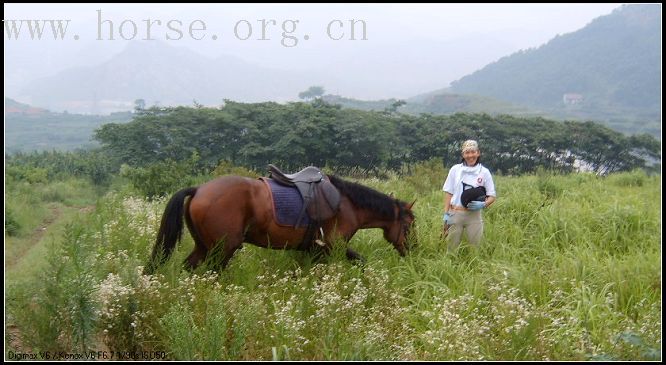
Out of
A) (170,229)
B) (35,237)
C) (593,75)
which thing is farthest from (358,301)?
(593,75)

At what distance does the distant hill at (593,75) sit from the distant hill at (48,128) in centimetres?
6393

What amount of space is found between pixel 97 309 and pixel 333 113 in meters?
19.5

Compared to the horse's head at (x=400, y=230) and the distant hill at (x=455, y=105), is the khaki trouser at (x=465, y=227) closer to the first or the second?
the horse's head at (x=400, y=230)

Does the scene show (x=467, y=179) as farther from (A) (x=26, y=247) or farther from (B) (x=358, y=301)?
(A) (x=26, y=247)

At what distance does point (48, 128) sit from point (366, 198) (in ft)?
201

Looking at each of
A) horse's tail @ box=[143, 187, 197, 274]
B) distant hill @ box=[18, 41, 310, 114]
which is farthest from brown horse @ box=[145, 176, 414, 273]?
distant hill @ box=[18, 41, 310, 114]

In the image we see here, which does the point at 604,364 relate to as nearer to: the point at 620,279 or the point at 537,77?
the point at 620,279

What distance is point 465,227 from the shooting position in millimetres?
5547

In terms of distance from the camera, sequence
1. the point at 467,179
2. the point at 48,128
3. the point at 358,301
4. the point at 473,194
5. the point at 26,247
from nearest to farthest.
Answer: the point at 358,301
the point at 473,194
the point at 467,179
the point at 26,247
the point at 48,128

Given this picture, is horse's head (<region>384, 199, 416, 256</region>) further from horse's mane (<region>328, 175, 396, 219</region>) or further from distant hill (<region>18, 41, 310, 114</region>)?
distant hill (<region>18, 41, 310, 114</region>)

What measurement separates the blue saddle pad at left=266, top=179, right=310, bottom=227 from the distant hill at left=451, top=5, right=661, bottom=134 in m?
71.0

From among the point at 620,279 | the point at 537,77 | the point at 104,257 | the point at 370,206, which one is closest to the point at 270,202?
the point at 370,206

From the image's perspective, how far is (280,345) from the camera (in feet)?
10.5

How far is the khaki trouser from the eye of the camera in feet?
18.0
